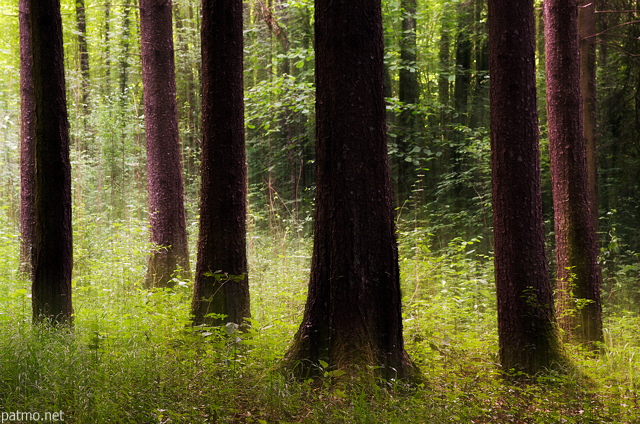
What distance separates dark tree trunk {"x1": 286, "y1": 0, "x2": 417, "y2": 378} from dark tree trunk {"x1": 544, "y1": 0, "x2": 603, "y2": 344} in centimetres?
416

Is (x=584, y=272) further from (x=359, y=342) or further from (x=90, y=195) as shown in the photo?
(x=90, y=195)

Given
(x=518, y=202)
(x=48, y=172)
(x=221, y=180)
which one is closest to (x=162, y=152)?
(x=221, y=180)

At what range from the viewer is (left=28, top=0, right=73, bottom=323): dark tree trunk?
6.10 metres

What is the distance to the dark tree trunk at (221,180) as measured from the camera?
21.8 ft

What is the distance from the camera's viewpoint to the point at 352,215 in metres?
4.65

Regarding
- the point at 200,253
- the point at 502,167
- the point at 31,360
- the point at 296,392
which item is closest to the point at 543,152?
the point at 502,167

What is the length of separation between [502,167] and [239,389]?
3.82 meters

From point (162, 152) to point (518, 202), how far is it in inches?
267

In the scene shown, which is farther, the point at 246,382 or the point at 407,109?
the point at 407,109

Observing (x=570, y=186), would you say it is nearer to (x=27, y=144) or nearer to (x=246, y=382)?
(x=246, y=382)

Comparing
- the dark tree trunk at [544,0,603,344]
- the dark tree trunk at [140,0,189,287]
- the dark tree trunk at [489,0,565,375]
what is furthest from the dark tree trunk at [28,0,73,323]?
the dark tree trunk at [544,0,603,344]

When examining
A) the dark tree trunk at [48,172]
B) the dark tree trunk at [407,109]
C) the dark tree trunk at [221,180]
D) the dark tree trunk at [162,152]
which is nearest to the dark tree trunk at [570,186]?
the dark tree trunk at [221,180]

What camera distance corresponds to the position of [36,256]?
6195 mm

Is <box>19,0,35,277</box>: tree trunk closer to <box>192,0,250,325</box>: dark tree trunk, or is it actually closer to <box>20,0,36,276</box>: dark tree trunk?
<box>20,0,36,276</box>: dark tree trunk
